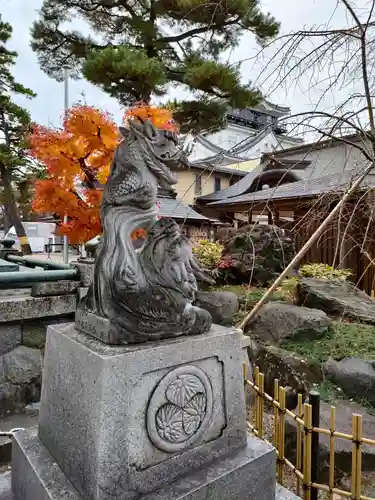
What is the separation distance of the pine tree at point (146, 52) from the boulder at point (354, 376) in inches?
228

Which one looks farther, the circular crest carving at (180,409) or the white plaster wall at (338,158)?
the white plaster wall at (338,158)

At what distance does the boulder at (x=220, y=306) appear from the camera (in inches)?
253

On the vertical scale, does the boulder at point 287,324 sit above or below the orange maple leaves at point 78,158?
below

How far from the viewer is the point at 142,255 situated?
188cm

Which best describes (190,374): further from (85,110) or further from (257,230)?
(85,110)

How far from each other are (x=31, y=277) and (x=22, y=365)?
860 mm

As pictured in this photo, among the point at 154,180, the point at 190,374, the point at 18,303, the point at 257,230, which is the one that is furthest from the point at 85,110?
the point at 190,374

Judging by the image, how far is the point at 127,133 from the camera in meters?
1.88

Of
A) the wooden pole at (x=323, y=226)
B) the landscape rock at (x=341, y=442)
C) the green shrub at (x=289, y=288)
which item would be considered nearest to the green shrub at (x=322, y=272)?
the green shrub at (x=289, y=288)

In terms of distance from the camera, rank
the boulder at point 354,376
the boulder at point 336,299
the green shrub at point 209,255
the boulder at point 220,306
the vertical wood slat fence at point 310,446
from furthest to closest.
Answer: the green shrub at point 209,255
the boulder at point 220,306
the boulder at point 336,299
the boulder at point 354,376
the vertical wood slat fence at point 310,446

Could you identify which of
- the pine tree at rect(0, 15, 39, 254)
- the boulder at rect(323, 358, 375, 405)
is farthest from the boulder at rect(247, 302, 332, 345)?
the pine tree at rect(0, 15, 39, 254)

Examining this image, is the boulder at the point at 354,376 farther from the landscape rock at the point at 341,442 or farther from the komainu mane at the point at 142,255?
the komainu mane at the point at 142,255

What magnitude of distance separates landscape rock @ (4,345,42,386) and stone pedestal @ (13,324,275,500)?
1.38m

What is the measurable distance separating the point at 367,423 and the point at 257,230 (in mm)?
5619
